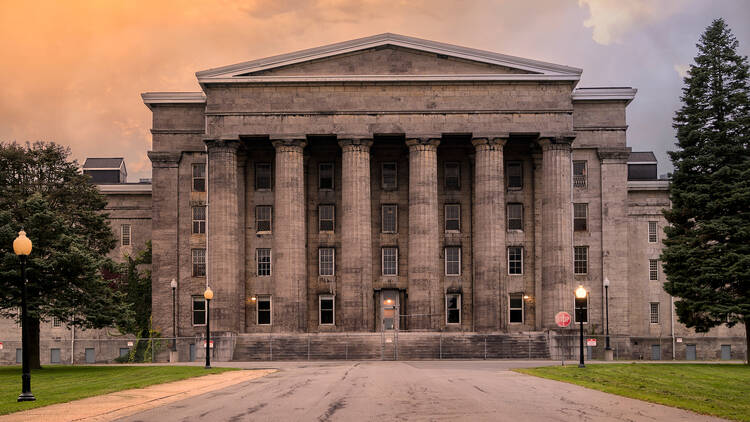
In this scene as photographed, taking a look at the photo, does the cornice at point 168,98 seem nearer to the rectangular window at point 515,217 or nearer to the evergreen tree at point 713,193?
the rectangular window at point 515,217

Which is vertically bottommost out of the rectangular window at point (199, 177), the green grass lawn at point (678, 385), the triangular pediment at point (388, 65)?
the green grass lawn at point (678, 385)

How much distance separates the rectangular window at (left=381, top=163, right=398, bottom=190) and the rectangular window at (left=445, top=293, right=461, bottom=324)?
10159mm

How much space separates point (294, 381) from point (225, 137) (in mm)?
33462

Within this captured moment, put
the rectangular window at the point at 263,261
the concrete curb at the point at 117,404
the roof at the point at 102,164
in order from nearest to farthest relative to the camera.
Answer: the concrete curb at the point at 117,404, the rectangular window at the point at 263,261, the roof at the point at 102,164

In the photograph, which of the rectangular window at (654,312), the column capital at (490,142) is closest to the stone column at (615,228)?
the rectangular window at (654,312)

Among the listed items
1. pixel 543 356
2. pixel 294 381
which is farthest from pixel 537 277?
pixel 294 381

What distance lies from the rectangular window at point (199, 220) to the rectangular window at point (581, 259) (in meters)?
30.3

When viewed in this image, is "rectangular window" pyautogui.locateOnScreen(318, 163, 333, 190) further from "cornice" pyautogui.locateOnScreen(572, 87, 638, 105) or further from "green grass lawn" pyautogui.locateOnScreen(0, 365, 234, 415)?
"green grass lawn" pyautogui.locateOnScreen(0, 365, 234, 415)

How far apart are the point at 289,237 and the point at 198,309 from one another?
1045cm

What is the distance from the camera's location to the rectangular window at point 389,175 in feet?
222

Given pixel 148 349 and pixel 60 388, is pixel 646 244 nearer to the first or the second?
pixel 148 349

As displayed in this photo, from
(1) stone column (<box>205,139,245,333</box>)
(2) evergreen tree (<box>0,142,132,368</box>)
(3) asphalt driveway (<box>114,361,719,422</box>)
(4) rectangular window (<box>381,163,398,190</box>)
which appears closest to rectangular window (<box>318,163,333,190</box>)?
(4) rectangular window (<box>381,163,398,190</box>)

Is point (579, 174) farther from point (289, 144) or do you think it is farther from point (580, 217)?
point (289, 144)

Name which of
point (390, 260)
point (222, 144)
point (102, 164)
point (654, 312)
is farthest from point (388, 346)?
point (102, 164)
